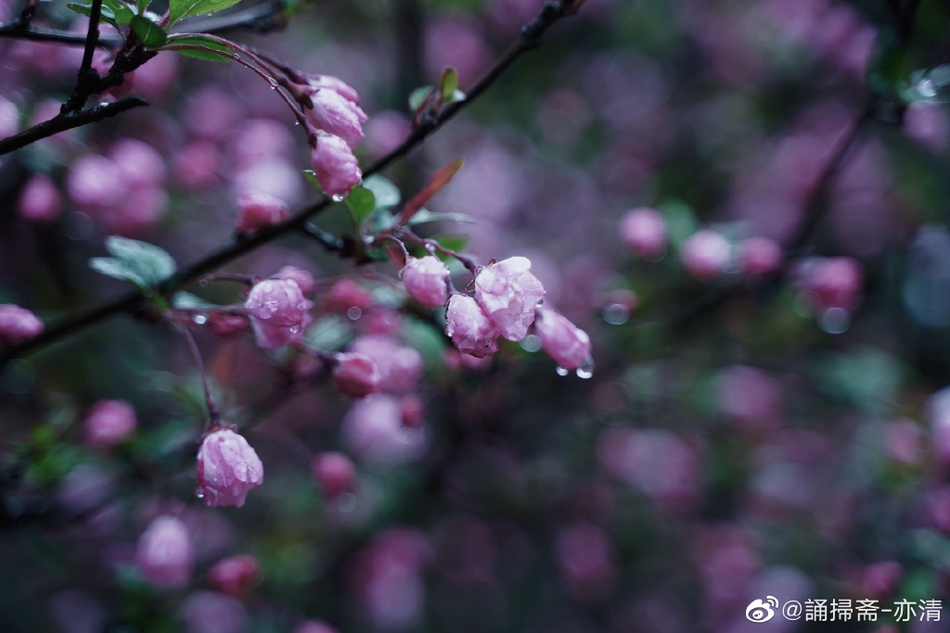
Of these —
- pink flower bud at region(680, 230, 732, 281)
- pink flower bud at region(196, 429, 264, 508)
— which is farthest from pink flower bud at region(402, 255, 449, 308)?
pink flower bud at region(680, 230, 732, 281)

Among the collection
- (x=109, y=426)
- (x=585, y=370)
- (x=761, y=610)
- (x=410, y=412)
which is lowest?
(x=761, y=610)

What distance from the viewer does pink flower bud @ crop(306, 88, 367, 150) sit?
679mm

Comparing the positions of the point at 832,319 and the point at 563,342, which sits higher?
the point at 563,342

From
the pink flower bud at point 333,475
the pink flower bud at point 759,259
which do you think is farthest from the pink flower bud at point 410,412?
the pink flower bud at point 759,259

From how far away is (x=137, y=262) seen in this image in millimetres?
808

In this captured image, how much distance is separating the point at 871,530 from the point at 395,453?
1.38 m

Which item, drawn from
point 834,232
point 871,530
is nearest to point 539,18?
point 871,530

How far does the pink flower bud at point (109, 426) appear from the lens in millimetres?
1115

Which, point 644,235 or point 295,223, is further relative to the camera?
point 644,235

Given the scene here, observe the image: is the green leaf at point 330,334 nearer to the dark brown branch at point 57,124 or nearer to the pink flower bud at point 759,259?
the dark brown branch at point 57,124

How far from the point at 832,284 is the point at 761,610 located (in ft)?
3.29

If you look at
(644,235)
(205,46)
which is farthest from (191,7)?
(644,235)

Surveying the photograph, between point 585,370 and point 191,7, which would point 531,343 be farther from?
point 191,7

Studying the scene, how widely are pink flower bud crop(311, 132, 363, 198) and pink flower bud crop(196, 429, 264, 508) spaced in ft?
1.01
